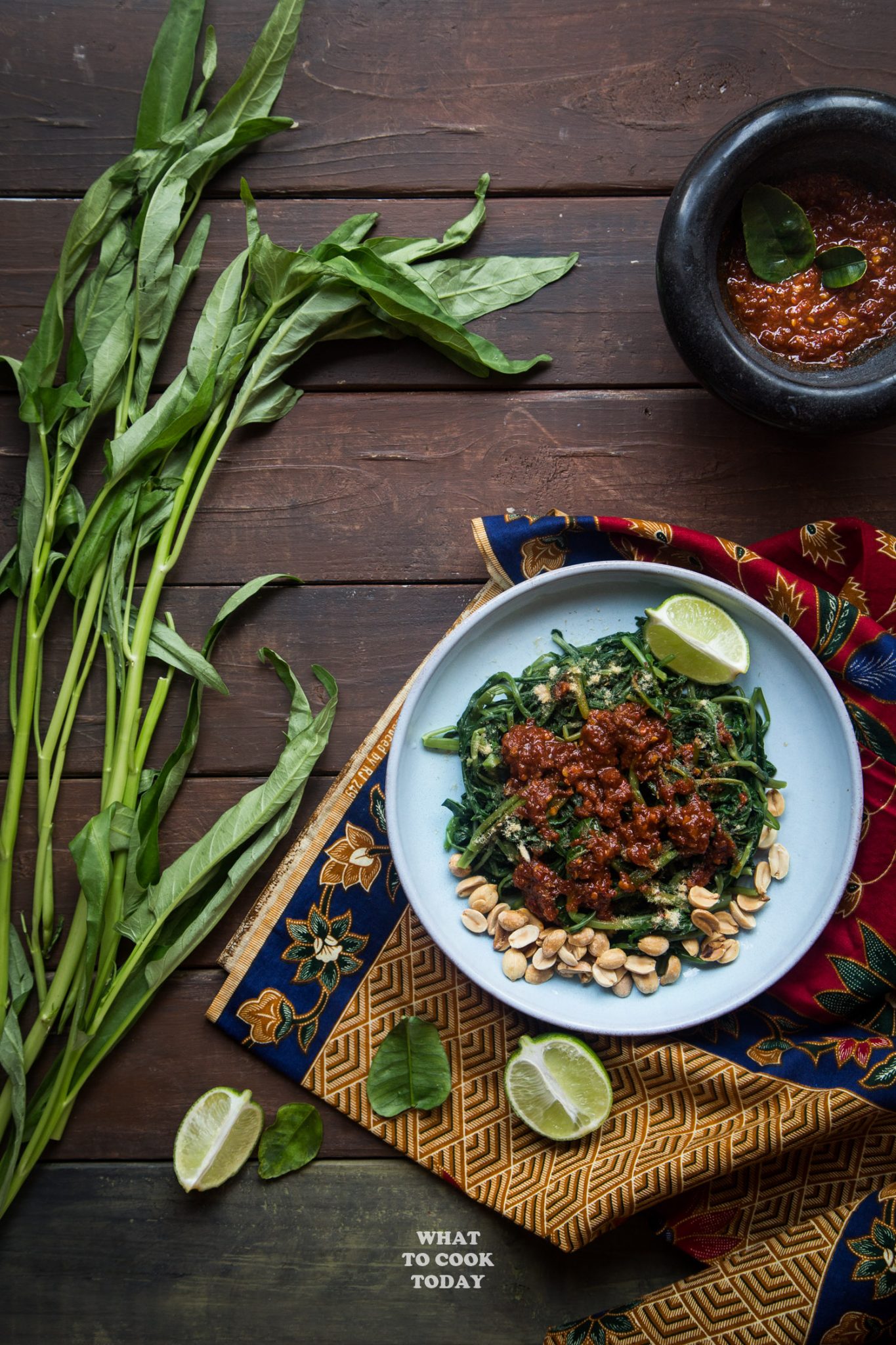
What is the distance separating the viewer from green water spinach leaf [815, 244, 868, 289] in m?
1.66

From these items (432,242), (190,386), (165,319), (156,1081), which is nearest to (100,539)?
(190,386)

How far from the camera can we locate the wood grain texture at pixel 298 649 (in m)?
1.96

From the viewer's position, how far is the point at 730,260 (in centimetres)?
170

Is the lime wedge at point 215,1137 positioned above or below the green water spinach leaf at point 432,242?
below

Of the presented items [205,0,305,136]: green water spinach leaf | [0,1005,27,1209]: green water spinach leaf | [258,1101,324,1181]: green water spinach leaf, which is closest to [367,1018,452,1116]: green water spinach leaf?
[258,1101,324,1181]: green water spinach leaf

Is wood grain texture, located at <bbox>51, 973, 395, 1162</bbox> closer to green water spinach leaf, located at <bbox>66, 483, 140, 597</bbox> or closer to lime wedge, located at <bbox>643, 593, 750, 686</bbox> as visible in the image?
green water spinach leaf, located at <bbox>66, 483, 140, 597</bbox>

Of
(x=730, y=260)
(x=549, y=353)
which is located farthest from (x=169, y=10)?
(x=730, y=260)

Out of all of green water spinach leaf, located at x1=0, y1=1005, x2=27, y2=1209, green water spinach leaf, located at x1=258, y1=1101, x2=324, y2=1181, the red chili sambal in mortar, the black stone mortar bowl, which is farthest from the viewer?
green water spinach leaf, located at x1=258, y1=1101, x2=324, y2=1181

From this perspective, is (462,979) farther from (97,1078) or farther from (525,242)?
(525,242)

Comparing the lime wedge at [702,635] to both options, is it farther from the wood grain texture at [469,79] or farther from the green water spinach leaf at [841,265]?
the wood grain texture at [469,79]

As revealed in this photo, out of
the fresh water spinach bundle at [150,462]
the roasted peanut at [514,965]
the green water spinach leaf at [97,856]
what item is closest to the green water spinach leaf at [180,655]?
the fresh water spinach bundle at [150,462]

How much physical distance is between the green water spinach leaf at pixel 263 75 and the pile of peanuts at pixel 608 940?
5.06ft

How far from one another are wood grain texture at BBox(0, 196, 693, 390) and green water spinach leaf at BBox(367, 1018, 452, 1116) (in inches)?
52.3

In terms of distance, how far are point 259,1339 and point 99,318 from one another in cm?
211
